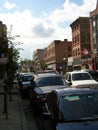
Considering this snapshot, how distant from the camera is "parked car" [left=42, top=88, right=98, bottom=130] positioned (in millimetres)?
7061

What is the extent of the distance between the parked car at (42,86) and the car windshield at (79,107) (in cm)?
720

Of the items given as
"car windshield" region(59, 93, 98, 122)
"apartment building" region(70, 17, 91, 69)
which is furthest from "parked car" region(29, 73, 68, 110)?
"apartment building" region(70, 17, 91, 69)

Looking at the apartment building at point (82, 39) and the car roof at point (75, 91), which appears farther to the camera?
the apartment building at point (82, 39)

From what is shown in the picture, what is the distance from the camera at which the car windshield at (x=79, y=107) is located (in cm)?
744

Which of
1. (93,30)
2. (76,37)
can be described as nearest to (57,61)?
(76,37)

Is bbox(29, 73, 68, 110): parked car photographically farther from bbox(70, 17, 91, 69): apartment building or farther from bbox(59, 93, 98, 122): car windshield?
bbox(70, 17, 91, 69): apartment building

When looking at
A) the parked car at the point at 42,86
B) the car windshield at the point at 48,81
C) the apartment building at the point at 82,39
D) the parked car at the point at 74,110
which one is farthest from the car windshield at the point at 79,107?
the apartment building at the point at 82,39

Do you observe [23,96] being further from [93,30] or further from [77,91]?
[93,30]

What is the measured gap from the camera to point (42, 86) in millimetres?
16859

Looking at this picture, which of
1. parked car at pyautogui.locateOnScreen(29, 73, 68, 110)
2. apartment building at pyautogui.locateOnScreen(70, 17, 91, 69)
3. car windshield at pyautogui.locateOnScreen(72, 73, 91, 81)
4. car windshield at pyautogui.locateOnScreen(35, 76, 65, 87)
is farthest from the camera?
apartment building at pyautogui.locateOnScreen(70, 17, 91, 69)

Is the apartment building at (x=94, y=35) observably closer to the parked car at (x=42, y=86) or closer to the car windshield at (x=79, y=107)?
the parked car at (x=42, y=86)

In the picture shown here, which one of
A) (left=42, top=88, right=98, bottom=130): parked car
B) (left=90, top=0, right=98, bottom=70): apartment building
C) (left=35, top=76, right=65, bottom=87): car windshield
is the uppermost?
(left=90, top=0, right=98, bottom=70): apartment building

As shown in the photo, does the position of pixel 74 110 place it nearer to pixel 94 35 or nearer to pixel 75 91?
pixel 75 91

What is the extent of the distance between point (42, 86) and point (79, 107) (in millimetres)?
9243
